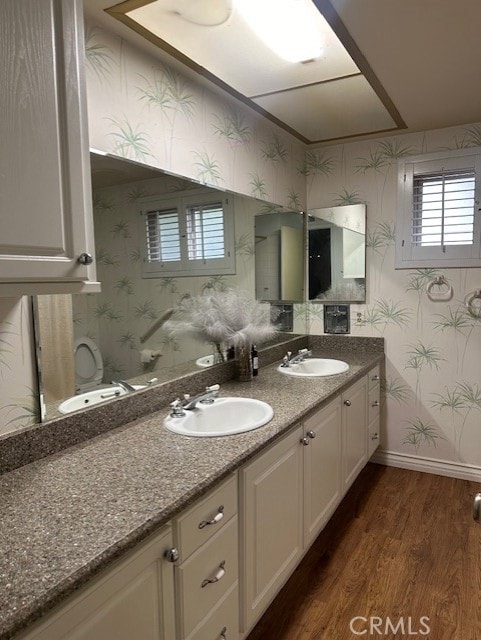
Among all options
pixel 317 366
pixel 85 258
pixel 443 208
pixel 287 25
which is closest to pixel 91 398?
pixel 85 258

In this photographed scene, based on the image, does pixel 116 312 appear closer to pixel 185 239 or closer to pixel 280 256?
pixel 185 239

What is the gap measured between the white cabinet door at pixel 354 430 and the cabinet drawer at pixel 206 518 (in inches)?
43.8

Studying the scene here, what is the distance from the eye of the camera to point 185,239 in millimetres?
2039

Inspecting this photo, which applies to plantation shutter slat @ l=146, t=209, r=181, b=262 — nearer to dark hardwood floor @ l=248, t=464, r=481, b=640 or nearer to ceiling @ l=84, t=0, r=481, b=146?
ceiling @ l=84, t=0, r=481, b=146

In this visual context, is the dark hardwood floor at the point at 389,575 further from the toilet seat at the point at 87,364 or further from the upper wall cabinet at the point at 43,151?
the upper wall cabinet at the point at 43,151

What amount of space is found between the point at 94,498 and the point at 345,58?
1835mm

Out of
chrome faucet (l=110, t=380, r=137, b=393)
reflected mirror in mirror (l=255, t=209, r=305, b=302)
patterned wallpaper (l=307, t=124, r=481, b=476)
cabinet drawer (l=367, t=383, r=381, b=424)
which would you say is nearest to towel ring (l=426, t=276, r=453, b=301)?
patterned wallpaper (l=307, t=124, r=481, b=476)

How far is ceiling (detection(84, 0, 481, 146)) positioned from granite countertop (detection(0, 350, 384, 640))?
1412 mm

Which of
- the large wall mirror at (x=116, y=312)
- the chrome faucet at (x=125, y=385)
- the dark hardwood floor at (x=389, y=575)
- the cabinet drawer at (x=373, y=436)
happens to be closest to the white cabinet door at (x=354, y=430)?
the cabinet drawer at (x=373, y=436)

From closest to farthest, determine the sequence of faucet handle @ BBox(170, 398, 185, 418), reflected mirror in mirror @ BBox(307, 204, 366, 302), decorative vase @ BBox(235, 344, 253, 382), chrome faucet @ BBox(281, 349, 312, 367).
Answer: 1. faucet handle @ BBox(170, 398, 185, 418)
2. decorative vase @ BBox(235, 344, 253, 382)
3. chrome faucet @ BBox(281, 349, 312, 367)
4. reflected mirror in mirror @ BBox(307, 204, 366, 302)

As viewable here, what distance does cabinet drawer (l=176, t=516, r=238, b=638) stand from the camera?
110 cm

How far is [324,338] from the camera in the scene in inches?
125

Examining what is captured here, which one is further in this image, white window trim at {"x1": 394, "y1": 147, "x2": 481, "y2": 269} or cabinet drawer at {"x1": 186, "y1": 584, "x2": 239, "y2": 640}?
white window trim at {"x1": 394, "y1": 147, "x2": 481, "y2": 269}

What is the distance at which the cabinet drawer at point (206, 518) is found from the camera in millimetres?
1094
